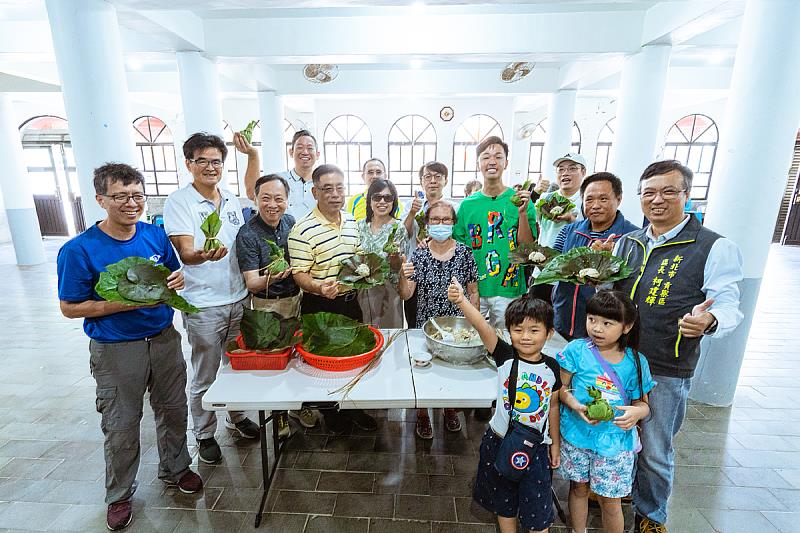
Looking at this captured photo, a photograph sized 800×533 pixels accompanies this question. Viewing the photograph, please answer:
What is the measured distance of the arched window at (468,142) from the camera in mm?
13820

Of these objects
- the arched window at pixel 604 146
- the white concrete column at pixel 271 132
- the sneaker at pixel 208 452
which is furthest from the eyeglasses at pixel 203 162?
the arched window at pixel 604 146

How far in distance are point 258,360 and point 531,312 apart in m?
1.60

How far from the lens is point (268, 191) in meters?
2.70

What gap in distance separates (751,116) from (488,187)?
2.26 meters

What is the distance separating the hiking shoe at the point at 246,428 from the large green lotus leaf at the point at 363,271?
165 cm

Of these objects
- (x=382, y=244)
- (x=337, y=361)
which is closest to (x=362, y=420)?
(x=337, y=361)

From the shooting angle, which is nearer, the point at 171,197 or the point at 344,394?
the point at 344,394

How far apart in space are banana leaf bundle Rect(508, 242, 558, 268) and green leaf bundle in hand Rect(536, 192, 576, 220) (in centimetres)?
54

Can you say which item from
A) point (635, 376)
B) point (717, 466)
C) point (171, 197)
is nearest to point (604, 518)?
point (635, 376)

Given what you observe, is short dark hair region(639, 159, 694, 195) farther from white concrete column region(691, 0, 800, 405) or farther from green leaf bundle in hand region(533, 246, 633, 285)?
white concrete column region(691, 0, 800, 405)

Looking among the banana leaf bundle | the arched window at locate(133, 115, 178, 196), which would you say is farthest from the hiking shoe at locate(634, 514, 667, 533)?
the arched window at locate(133, 115, 178, 196)

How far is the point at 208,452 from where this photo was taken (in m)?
2.88

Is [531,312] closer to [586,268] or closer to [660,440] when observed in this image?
[586,268]

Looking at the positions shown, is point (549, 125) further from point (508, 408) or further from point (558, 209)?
point (508, 408)
